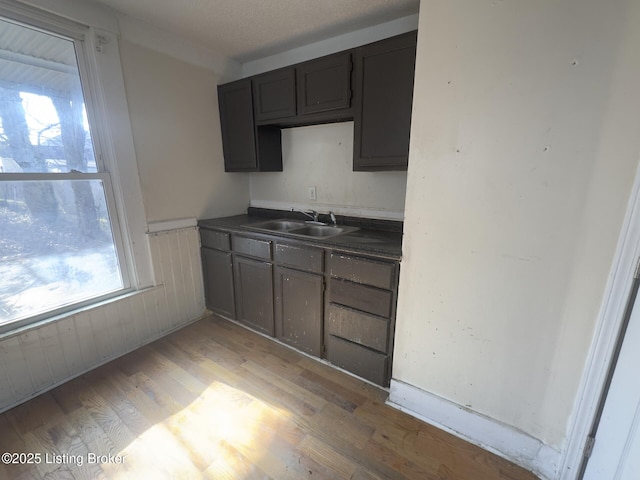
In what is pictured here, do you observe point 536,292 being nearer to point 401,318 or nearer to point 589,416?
point 589,416

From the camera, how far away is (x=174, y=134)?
86.8 inches

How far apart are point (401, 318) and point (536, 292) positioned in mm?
630

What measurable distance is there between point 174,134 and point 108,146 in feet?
1.62

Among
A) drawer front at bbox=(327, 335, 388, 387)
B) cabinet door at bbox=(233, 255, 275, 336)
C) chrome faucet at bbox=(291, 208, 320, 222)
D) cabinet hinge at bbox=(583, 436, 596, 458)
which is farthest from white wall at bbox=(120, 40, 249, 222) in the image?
cabinet hinge at bbox=(583, 436, 596, 458)

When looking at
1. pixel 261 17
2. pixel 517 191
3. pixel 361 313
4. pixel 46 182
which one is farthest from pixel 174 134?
pixel 517 191

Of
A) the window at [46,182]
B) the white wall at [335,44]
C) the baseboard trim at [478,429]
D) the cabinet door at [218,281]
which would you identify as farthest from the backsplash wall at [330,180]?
the window at [46,182]

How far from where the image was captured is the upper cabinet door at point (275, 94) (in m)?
1.98

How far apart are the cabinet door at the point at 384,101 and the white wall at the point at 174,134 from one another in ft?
4.76

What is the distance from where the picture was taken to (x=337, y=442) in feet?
4.47

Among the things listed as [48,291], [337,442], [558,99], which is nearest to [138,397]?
[48,291]

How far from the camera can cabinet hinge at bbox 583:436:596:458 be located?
1054 mm

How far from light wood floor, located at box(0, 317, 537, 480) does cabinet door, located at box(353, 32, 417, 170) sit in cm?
151

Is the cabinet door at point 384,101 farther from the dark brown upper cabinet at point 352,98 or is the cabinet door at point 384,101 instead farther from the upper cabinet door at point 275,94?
the upper cabinet door at point 275,94

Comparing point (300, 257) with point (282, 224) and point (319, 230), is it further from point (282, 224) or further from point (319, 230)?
point (282, 224)
